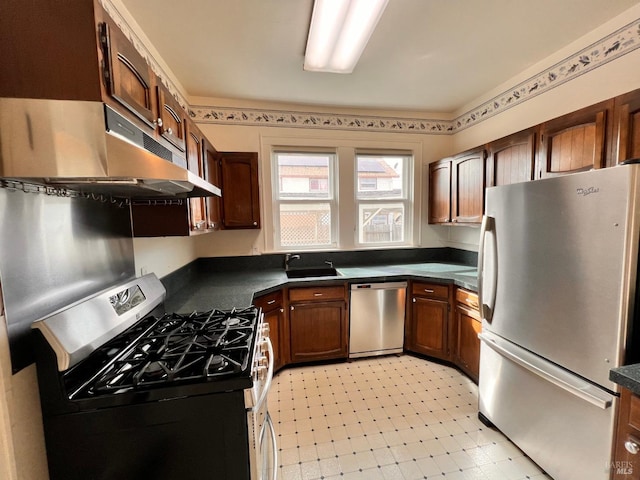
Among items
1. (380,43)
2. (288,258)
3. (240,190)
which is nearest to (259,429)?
(288,258)

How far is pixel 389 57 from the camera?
2061mm

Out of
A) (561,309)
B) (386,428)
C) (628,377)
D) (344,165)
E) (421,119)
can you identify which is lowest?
(386,428)

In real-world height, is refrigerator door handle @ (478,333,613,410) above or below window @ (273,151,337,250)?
below

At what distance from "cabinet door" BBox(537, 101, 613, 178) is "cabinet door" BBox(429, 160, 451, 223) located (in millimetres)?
1009

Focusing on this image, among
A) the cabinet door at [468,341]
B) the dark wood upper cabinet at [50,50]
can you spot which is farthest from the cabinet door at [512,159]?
the dark wood upper cabinet at [50,50]

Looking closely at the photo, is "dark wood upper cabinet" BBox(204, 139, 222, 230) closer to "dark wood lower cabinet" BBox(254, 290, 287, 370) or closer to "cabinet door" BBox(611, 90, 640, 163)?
"dark wood lower cabinet" BBox(254, 290, 287, 370)

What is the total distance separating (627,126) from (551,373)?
1331 millimetres

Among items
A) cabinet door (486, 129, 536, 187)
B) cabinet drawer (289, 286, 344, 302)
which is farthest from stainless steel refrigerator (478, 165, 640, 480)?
cabinet drawer (289, 286, 344, 302)

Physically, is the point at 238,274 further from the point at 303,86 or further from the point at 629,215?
the point at 629,215

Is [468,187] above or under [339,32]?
under

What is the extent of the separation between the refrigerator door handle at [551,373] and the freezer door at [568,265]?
40mm

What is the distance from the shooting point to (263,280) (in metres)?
2.48

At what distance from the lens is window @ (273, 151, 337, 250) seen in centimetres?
303

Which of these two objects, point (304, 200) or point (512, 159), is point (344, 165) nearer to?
point (304, 200)
